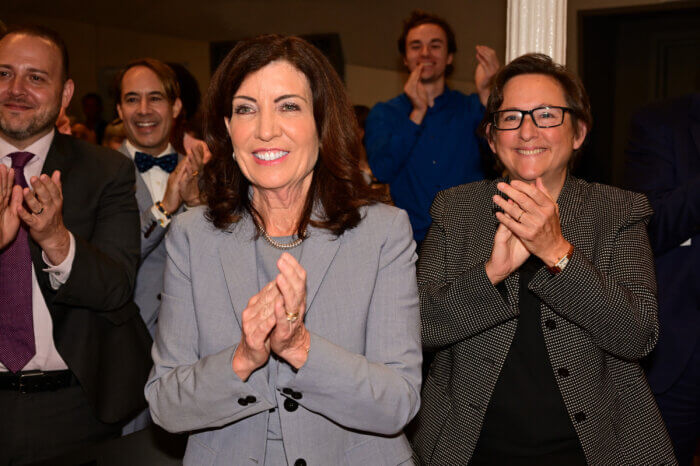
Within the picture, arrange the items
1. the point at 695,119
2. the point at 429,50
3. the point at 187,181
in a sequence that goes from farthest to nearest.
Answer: the point at 429,50 → the point at 187,181 → the point at 695,119

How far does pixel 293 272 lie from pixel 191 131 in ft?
7.86

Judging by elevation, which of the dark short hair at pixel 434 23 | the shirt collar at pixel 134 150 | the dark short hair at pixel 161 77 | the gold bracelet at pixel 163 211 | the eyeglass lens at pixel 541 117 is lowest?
the gold bracelet at pixel 163 211

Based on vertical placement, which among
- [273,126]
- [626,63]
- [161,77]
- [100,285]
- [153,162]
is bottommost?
[100,285]

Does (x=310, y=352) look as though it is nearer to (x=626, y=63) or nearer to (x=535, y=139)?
(x=535, y=139)

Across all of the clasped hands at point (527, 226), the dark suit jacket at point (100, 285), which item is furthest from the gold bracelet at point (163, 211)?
the clasped hands at point (527, 226)

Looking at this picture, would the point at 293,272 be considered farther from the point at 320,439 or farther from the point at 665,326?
the point at 665,326

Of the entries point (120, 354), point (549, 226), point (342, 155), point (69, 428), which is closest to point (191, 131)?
point (120, 354)

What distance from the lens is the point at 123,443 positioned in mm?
1667

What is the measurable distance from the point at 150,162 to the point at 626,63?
4.14m

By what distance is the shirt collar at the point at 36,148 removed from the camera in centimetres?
233

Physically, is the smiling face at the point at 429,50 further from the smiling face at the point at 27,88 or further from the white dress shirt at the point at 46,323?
the white dress shirt at the point at 46,323

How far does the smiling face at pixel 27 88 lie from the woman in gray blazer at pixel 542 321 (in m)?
1.41

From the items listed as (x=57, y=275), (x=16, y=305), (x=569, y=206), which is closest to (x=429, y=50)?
(x=569, y=206)

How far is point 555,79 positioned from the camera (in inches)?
81.6
